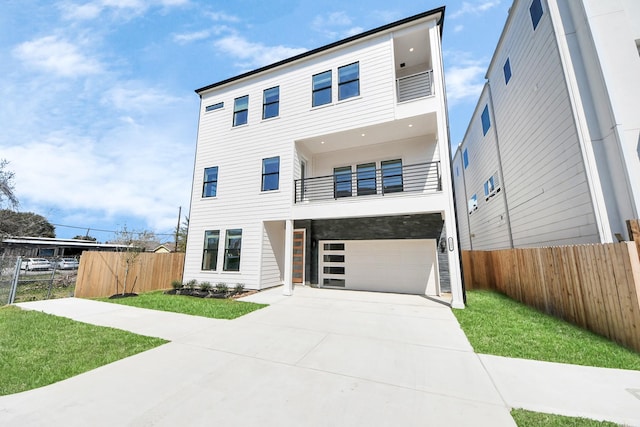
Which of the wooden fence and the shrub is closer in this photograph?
the wooden fence

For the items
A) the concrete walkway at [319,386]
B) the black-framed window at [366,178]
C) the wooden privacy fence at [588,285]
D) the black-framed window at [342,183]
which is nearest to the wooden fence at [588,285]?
the wooden privacy fence at [588,285]

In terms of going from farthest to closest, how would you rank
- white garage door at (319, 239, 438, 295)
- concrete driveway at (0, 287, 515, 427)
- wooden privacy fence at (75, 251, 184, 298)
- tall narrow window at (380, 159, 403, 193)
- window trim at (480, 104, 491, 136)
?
window trim at (480, 104, 491, 136) → tall narrow window at (380, 159, 403, 193) → white garage door at (319, 239, 438, 295) → wooden privacy fence at (75, 251, 184, 298) → concrete driveway at (0, 287, 515, 427)

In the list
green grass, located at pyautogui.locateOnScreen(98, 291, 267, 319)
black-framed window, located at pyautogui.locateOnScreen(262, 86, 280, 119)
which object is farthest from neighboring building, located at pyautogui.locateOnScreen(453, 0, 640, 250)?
black-framed window, located at pyautogui.locateOnScreen(262, 86, 280, 119)

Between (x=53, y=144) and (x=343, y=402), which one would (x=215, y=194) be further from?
(x=53, y=144)

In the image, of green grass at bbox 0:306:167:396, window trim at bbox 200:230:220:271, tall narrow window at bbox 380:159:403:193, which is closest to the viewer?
green grass at bbox 0:306:167:396

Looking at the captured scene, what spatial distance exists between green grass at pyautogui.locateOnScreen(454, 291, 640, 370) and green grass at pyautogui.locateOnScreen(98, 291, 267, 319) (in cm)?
596

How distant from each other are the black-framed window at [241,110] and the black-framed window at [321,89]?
3.69 meters

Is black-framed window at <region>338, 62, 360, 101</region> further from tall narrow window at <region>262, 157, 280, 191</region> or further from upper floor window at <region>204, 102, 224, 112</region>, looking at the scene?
upper floor window at <region>204, 102, 224, 112</region>

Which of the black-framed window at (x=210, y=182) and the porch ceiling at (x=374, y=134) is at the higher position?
the porch ceiling at (x=374, y=134)

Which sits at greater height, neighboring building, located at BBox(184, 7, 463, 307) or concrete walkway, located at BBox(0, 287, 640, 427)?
neighboring building, located at BBox(184, 7, 463, 307)

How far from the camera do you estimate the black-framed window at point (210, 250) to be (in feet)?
37.2

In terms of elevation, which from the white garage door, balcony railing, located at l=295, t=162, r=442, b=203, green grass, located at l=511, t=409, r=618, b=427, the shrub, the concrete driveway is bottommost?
the concrete driveway

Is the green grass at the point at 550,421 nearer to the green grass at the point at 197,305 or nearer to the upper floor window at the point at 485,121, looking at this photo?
the green grass at the point at 197,305

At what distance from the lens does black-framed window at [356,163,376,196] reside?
10.8 meters
